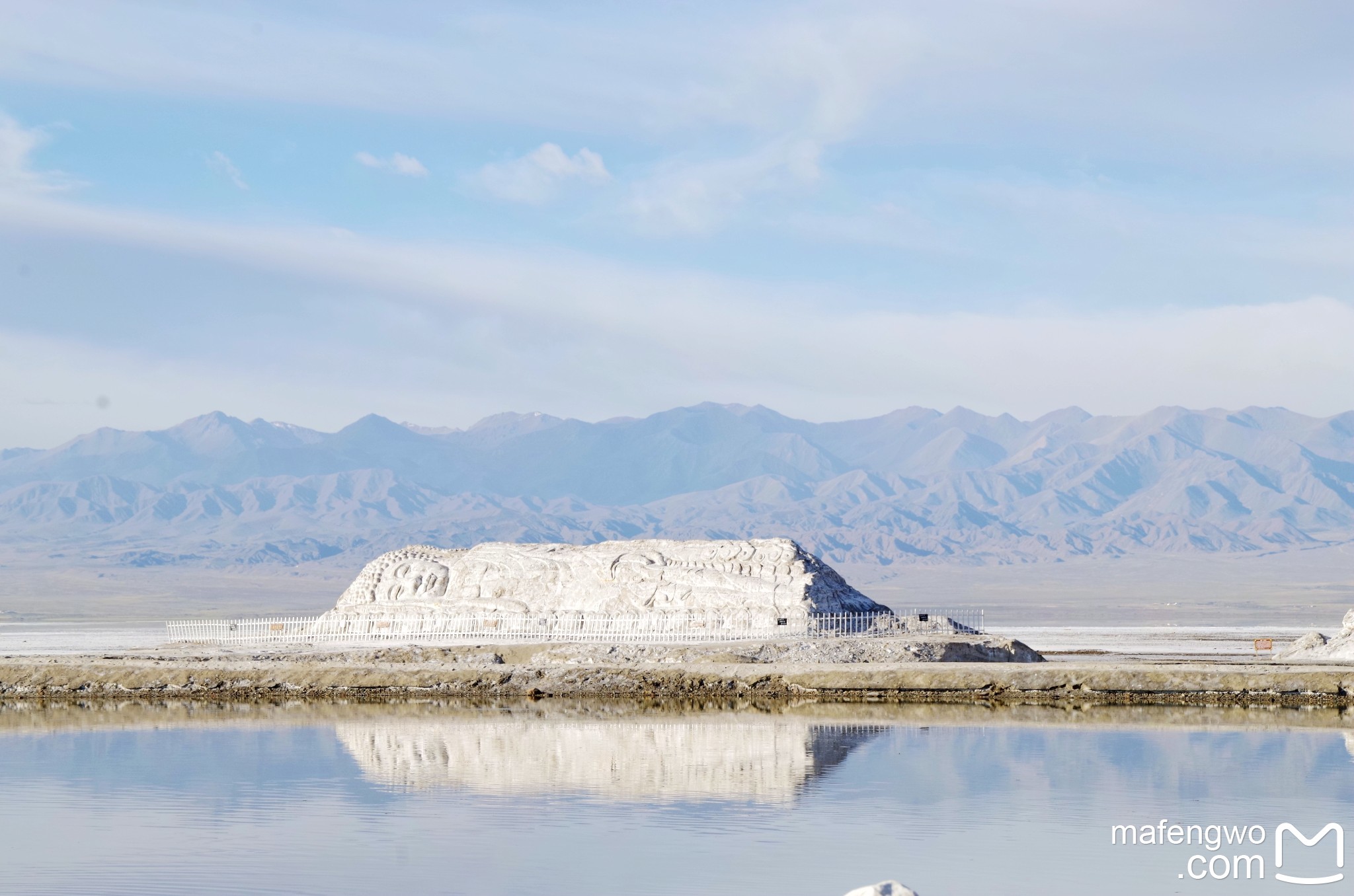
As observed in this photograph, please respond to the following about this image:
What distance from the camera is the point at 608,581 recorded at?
55.8 meters

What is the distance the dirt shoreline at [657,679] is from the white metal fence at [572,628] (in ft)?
18.4

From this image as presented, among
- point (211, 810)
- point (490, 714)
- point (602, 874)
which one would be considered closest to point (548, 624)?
point (490, 714)

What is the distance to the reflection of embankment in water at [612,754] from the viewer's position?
23531mm

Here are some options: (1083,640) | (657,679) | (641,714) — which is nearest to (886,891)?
(641,714)

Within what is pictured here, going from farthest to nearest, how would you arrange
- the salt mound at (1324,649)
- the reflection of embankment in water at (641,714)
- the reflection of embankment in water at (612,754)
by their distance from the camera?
the salt mound at (1324,649) → the reflection of embankment in water at (641,714) → the reflection of embankment in water at (612,754)

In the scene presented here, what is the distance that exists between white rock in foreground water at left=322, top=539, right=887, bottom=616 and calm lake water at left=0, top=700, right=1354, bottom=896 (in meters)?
18.1

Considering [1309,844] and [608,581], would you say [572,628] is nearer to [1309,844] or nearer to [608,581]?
[608,581]

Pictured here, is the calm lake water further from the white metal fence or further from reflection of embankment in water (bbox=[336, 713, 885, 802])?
the white metal fence

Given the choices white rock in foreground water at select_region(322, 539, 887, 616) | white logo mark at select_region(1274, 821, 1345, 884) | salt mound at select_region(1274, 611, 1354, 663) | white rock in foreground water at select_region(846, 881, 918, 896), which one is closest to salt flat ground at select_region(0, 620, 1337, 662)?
salt mound at select_region(1274, 611, 1354, 663)

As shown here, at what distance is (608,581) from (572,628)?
8.90 ft

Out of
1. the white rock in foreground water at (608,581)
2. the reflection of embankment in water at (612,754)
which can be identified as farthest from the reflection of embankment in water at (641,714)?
the white rock in foreground water at (608,581)

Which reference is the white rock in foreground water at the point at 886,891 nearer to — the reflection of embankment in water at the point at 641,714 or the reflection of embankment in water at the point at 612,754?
the reflection of embankment in water at the point at 612,754

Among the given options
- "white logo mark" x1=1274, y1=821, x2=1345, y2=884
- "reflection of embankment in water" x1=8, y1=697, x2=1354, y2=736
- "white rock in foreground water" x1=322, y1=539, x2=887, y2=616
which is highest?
"white rock in foreground water" x1=322, y1=539, x2=887, y2=616

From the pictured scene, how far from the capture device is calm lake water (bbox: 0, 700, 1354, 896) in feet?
57.5
